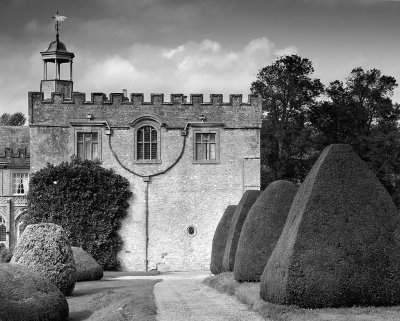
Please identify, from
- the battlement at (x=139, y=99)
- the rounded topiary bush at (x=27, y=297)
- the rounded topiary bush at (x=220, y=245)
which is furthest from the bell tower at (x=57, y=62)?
the rounded topiary bush at (x=27, y=297)

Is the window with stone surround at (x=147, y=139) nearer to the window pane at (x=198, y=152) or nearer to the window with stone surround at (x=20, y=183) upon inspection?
the window pane at (x=198, y=152)

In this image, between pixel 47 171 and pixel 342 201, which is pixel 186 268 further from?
pixel 342 201

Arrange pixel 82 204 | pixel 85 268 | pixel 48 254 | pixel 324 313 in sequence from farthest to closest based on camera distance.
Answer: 1. pixel 82 204
2. pixel 85 268
3. pixel 48 254
4. pixel 324 313

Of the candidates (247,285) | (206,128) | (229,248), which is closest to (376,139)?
(206,128)

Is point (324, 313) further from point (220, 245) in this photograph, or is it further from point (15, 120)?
point (15, 120)

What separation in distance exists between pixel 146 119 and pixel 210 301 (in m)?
21.7

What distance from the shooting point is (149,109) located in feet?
130

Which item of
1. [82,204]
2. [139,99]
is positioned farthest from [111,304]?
[139,99]

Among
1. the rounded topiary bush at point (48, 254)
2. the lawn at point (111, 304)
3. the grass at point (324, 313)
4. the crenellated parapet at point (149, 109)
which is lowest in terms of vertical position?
the lawn at point (111, 304)

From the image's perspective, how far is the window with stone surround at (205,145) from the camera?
3959 centimetres

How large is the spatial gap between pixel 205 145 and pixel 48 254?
1885 cm

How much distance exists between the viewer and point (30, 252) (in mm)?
21672

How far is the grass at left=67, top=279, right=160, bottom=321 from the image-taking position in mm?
16172

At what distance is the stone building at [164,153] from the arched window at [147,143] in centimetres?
5
